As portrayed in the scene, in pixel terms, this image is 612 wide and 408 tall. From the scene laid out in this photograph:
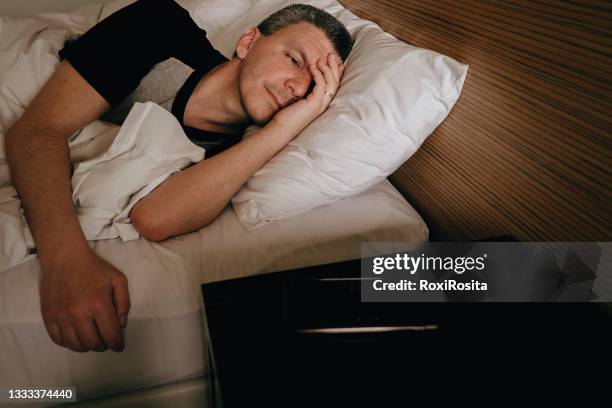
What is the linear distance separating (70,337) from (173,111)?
2.09ft

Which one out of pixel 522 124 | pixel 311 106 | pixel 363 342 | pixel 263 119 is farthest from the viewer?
pixel 263 119

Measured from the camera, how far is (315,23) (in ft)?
3.42

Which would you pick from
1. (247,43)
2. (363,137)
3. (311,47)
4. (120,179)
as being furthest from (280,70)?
(120,179)

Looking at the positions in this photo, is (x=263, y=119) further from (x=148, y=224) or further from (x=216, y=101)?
(x=148, y=224)

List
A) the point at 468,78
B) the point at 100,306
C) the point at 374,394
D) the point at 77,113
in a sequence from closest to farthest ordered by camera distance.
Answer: the point at 374,394 → the point at 100,306 → the point at 468,78 → the point at 77,113

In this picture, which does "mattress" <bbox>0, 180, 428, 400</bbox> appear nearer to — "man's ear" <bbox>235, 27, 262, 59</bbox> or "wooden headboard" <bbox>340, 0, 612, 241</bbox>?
"wooden headboard" <bbox>340, 0, 612, 241</bbox>

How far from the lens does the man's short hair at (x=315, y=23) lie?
1018mm

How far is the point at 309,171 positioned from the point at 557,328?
1.65 ft

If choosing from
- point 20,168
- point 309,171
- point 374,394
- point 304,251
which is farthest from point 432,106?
point 20,168

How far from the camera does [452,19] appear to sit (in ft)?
2.47

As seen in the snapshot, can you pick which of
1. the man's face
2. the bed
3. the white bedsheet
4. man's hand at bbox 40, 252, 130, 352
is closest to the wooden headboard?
the bed

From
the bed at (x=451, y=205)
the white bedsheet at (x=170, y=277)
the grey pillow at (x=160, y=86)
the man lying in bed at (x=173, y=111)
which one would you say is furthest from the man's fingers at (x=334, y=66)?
the grey pillow at (x=160, y=86)

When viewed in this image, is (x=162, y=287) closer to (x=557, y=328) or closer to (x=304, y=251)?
(x=304, y=251)

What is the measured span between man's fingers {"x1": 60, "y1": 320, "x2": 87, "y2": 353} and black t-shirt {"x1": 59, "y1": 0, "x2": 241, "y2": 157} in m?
0.53
